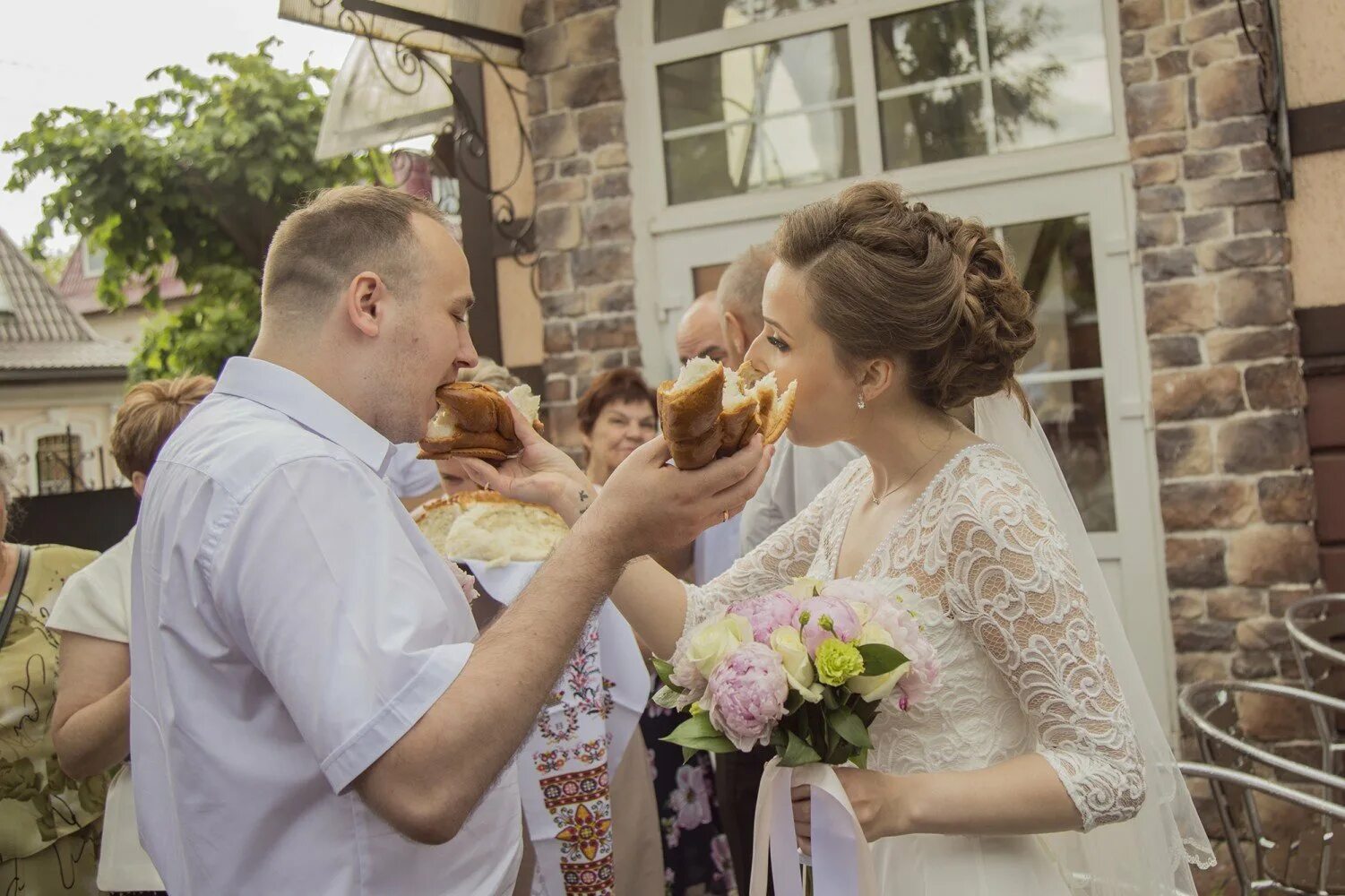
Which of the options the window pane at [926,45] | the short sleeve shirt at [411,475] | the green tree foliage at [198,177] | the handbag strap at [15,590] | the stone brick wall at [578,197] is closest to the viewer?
the handbag strap at [15,590]

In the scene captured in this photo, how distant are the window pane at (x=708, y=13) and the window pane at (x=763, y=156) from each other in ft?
1.54

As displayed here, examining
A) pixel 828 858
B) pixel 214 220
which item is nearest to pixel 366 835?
pixel 828 858

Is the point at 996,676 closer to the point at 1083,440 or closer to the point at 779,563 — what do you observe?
the point at 779,563

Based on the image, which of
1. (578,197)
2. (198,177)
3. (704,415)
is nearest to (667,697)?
(704,415)

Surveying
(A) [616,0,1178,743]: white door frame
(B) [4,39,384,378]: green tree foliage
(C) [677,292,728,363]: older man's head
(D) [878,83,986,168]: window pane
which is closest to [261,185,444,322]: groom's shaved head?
(C) [677,292,728,363]: older man's head

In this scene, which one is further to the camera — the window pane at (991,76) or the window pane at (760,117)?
the window pane at (760,117)

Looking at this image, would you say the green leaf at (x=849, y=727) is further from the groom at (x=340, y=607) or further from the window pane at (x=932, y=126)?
the window pane at (x=932, y=126)

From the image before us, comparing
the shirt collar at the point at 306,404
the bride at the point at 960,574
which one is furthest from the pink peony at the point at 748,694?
the shirt collar at the point at 306,404

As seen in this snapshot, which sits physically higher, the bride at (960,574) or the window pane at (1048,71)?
the window pane at (1048,71)

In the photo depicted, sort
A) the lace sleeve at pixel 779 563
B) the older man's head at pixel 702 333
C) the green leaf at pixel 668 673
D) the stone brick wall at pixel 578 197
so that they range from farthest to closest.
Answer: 1. the stone brick wall at pixel 578 197
2. the older man's head at pixel 702 333
3. the lace sleeve at pixel 779 563
4. the green leaf at pixel 668 673

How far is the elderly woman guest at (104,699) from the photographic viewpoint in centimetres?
264

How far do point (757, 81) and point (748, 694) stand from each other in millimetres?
4314

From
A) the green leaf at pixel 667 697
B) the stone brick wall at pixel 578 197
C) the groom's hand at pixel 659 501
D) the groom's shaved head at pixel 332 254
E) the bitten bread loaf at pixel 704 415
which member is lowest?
the green leaf at pixel 667 697

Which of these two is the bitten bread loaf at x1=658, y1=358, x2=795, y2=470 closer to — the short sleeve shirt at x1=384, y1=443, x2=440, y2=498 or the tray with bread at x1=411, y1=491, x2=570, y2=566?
the tray with bread at x1=411, y1=491, x2=570, y2=566
